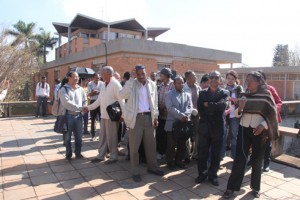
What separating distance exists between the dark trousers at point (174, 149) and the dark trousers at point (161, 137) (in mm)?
366

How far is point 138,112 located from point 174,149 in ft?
3.47

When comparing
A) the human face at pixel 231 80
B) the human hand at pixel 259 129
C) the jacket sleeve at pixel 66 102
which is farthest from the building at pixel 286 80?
the human hand at pixel 259 129

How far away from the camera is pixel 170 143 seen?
196 inches

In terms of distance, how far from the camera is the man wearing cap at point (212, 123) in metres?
4.21

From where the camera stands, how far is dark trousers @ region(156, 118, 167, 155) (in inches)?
209

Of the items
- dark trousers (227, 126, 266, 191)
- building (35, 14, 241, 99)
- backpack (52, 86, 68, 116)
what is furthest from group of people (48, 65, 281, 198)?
building (35, 14, 241, 99)

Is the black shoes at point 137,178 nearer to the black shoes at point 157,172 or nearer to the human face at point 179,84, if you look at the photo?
the black shoes at point 157,172

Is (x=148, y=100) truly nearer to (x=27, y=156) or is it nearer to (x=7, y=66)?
(x=27, y=156)

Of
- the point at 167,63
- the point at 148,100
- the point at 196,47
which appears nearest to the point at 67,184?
the point at 148,100

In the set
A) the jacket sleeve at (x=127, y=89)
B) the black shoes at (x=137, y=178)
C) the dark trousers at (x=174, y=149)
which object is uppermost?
the jacket sleeve at (x=127, y=89)

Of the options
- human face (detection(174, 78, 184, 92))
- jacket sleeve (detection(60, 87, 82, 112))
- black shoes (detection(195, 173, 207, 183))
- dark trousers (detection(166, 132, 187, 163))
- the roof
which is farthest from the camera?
the roof

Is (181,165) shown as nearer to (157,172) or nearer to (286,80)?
(157,172)

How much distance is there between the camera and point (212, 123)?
428 cm

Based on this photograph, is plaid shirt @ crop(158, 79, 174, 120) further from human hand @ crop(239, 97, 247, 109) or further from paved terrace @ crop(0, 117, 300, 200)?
human hand @ crop(239, 97, 247, 109)
